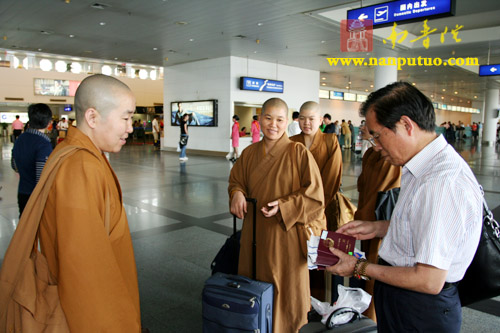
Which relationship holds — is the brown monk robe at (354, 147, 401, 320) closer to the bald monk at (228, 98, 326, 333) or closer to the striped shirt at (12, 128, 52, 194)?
the bald monk at (228, 98, 326, 333)

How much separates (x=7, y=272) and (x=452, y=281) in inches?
62.0

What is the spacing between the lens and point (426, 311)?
4.33 feet

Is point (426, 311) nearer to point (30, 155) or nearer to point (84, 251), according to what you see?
point (84, 251)

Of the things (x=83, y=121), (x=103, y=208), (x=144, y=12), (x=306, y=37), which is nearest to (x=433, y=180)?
(x=103, y=208)

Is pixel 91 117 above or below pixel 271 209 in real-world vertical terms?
above

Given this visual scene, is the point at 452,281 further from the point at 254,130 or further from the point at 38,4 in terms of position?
the point at 254,130

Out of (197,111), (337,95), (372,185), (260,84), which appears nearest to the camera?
(372,185)

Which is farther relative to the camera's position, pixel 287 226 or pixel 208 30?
pixel 208 30

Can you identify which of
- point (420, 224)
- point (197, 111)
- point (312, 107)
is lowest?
point (420, 224)

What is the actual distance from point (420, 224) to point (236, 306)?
1.25m

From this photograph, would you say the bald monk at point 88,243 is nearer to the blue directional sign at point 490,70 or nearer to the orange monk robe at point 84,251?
the orange monk robe at point 84,251

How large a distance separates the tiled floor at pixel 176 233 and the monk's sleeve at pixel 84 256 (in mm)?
1649

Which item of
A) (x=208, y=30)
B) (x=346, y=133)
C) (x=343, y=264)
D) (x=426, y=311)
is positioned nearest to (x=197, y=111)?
(x=208, y=30)

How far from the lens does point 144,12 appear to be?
9.78m
